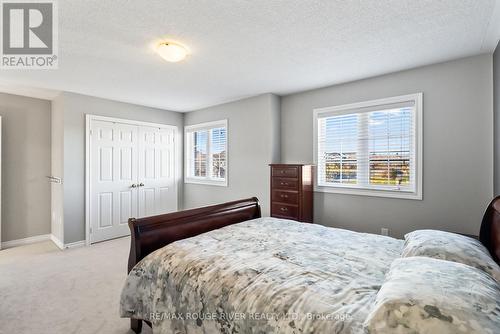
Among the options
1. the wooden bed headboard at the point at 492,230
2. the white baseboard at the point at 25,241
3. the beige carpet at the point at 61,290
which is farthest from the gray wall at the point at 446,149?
the white baseboard at the point at 25,241

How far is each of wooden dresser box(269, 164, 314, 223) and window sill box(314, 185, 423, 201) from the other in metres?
0.24

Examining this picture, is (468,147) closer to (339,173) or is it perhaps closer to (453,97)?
(453,97)

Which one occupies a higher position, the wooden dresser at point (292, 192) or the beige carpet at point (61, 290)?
the wooden dresser at point (292, 192)

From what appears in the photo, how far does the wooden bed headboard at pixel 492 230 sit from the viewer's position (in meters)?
1.42

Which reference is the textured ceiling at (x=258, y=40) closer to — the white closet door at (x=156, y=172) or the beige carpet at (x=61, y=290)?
the white closet door at (x=156, y=172)

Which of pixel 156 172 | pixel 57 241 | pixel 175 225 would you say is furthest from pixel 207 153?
pixel 175 225

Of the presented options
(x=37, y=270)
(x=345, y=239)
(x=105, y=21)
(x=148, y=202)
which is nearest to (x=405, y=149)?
(x=345, y=239)

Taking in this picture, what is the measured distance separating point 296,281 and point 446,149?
268cm

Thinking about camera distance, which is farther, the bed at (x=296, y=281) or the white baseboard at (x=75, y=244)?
the white baseboard at (x=75, y=244)

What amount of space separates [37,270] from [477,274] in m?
4.23

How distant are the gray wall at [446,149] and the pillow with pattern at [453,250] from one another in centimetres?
158

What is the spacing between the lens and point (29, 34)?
2186 millimetres

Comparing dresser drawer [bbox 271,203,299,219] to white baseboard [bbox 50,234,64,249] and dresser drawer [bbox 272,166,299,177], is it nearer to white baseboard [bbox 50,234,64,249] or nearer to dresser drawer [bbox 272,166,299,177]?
dresser drawer [bbox 272,166,299,177]

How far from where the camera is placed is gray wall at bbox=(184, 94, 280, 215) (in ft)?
13.6
